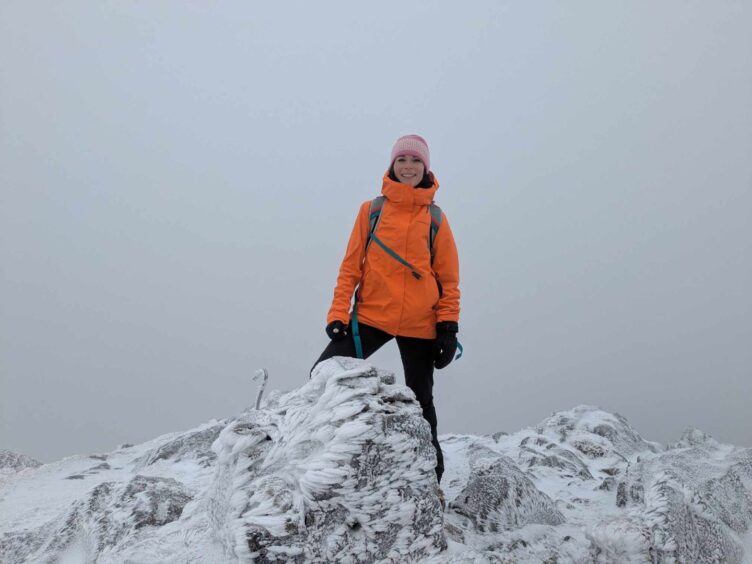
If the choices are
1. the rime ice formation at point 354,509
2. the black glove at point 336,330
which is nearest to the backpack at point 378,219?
the black glove at point 336,330

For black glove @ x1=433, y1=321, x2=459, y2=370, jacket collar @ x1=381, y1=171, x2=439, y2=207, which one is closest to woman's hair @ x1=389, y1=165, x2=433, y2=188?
jacket collar @ x1=381, y1=171, x2=439, y2=207

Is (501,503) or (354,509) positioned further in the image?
(501,503)

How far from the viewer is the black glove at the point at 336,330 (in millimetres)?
5211

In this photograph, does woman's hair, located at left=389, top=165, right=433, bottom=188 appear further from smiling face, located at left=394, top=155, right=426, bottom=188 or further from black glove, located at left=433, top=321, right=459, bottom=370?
black glove, located at left=433, top=321, right=459, bottom=370

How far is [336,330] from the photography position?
5.22 meters

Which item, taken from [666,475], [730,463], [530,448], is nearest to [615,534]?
[666,475]

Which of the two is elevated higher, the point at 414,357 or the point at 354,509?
the point at 414,357

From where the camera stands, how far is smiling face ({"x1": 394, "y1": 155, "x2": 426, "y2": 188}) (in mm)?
5652

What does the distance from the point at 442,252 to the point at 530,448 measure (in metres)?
5.44

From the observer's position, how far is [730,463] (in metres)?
7.11

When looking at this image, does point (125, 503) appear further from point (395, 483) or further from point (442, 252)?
point (442, 252)

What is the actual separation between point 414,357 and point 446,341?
0.41m

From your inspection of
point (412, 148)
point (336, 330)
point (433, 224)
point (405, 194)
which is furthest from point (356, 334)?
point (412, 148)

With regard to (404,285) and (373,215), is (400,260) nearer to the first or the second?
(404,285)
